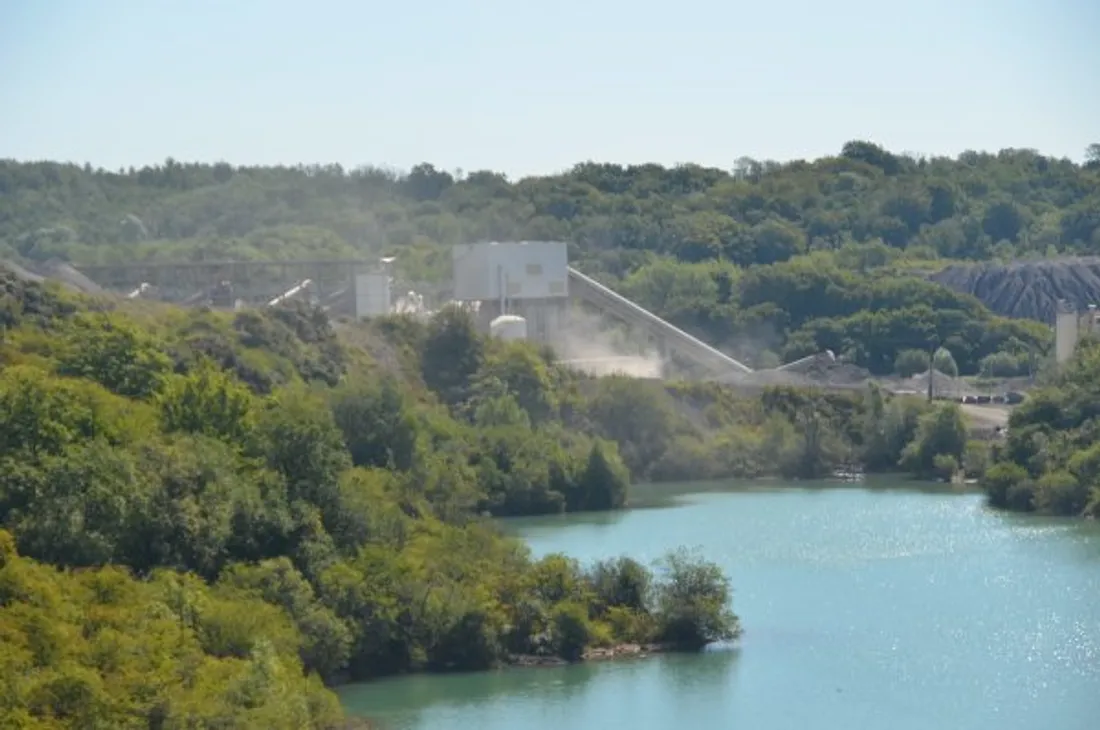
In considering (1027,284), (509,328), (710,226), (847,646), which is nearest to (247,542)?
(847,646)

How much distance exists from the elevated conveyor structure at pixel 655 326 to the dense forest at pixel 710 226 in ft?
12.1

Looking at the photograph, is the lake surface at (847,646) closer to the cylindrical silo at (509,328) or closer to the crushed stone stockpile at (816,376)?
the cylindrical silo at (509,328)

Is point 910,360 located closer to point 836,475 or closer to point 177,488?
point 836,475

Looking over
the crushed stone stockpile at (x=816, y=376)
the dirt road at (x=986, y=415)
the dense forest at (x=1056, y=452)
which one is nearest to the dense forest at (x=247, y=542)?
the dense forest at (x=1056, y=452)

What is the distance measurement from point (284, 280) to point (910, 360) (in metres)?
13.9

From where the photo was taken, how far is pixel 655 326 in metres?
59.9

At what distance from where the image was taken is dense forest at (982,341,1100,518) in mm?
40938

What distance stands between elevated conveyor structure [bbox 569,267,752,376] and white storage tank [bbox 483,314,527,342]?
5015 mm

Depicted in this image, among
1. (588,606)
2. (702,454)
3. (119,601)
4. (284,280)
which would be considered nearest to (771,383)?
(702,454)

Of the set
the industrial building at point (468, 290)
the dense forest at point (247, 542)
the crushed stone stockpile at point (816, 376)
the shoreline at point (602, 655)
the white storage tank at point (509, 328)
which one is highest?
the industrial building at point (468, 290)

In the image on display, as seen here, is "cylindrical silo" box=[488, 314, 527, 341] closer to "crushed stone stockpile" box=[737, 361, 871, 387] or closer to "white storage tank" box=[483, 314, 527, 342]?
"white storage tank" box=[483, 314, 527, 342]

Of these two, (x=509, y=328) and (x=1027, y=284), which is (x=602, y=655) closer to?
(x=509, y=328)

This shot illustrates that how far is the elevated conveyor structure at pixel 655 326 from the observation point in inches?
2307

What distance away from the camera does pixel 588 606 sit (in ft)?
96.3
